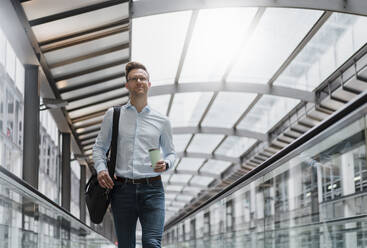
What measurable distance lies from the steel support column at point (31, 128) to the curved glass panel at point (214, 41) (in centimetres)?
388

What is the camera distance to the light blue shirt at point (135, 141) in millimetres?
3227

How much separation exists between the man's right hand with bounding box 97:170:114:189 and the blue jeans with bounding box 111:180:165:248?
0.29 ft

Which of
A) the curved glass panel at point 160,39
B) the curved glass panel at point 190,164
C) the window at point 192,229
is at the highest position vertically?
the curved glass panel at point 160,39

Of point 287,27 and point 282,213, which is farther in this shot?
point 287,27

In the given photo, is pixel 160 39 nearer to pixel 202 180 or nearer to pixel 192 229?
pixel 192 229

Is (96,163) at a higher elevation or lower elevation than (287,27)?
lower

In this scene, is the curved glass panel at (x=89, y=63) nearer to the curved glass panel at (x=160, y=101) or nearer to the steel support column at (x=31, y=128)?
the steel support column at (x=31, y=128)

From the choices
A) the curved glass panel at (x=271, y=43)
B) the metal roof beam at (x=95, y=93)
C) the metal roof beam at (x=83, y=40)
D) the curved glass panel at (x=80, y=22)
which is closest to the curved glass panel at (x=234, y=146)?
the curved glass panel at (x=271, y=43)

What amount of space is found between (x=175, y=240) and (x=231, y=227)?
19.7ft

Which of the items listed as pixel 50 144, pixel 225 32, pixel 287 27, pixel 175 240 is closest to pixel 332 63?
pixel 287 27

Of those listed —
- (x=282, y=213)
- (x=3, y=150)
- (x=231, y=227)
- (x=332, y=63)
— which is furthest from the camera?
(x=332, y=63)

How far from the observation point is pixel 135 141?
10.8ft

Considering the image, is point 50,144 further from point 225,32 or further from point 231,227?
point 231,227

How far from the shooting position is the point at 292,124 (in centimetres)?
1952
